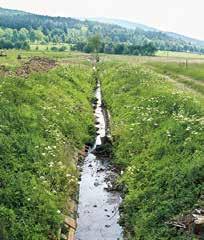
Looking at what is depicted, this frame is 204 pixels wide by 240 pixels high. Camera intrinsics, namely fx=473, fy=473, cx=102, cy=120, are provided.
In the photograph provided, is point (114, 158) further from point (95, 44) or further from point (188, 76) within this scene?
point (95, 44)

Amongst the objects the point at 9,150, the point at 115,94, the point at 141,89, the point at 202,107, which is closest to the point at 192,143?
the point at 202,107

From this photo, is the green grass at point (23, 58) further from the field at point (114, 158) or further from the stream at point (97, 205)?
the stream at point (97, 205)

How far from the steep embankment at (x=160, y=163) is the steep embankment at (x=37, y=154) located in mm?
2847

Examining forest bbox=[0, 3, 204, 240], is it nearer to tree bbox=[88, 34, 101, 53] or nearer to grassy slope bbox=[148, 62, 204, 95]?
grassy slope bbox=[148, 62, 204, 95]

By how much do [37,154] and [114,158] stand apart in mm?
6630

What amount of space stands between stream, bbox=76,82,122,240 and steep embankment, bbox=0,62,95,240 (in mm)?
831

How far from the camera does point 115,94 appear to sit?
153ft

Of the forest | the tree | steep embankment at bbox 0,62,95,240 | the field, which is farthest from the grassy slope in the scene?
the tree

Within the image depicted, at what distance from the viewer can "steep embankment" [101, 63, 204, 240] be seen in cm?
1780

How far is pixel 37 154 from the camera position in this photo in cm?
2295

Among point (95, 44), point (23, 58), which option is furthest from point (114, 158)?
point (95, 44)

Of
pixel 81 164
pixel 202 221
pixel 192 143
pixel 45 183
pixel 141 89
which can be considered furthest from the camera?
pixel 141 89

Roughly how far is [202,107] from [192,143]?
22.4ft

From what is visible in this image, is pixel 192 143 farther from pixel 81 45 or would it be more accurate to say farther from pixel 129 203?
pixel 81 45
